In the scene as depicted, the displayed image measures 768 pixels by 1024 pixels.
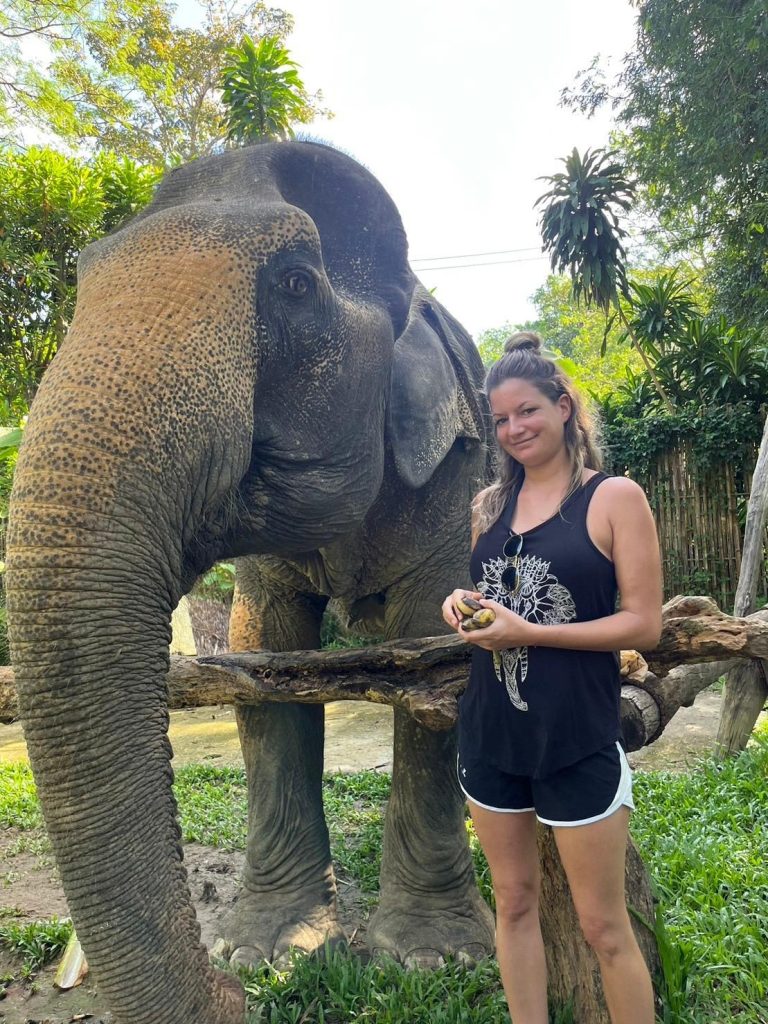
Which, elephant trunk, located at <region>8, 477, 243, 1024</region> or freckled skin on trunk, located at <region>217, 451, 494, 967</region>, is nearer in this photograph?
elephant trunk, located at <region>8, 477, 243, 1024</region>

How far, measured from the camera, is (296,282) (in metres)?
2.09

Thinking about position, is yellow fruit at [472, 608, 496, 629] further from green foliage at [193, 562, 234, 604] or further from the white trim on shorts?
green foliage at [193, 562, 234, 604]

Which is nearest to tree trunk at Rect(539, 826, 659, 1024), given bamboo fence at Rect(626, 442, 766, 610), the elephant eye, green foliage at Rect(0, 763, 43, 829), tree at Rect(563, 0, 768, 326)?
the elephant eye

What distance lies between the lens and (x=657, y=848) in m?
3.51

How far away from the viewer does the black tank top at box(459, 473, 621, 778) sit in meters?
1.71

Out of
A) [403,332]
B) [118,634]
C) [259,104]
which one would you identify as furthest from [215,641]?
[118,634]

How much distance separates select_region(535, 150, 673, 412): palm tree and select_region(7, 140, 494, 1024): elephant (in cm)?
1225

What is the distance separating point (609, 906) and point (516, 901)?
9.9 inches

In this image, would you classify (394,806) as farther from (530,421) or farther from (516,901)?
(530,421)

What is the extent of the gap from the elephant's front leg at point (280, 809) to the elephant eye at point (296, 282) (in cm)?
137

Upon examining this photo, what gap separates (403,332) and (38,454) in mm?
1394

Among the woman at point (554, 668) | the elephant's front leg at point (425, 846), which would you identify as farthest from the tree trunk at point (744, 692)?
the woman at point (554, 668)

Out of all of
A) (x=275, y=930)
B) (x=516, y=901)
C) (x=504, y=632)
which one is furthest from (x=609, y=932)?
(x=275, y=930)

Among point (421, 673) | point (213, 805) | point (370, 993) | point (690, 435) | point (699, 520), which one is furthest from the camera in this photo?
point (690, 435)
